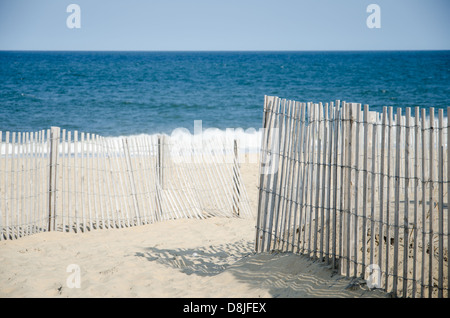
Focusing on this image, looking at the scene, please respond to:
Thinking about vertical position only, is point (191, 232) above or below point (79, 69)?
below

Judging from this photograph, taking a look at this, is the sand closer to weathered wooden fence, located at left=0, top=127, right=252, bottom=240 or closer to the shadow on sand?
the shadow on sand

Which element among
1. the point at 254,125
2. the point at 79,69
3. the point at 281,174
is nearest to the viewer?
the point at 281,174

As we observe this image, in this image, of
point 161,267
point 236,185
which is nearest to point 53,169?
point 161,267

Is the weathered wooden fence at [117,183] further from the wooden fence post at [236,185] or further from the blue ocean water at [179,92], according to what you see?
the blue ocean water at [179,92]

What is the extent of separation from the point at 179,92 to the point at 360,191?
28.3 m

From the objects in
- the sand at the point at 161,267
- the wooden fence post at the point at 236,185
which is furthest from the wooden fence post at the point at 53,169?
the wooden fence post at the point at 236,185

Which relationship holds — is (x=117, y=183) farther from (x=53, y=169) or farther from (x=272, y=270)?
(x=272, y=270)

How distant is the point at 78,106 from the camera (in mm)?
A: 25078

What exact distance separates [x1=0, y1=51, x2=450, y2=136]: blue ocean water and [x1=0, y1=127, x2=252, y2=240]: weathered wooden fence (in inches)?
521

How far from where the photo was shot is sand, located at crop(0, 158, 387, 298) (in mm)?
4078

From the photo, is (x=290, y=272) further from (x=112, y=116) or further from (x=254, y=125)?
(x=112, y=116)

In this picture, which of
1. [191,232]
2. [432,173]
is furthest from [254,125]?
[432,173]

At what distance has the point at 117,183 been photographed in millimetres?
7156
